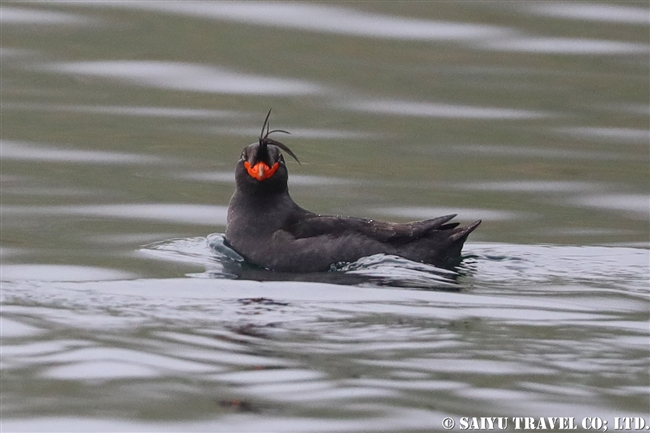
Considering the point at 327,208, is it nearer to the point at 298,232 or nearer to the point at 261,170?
the point at 261,170

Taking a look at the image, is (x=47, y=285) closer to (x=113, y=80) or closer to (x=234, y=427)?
(x=234, y=427)

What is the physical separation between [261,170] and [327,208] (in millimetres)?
1776

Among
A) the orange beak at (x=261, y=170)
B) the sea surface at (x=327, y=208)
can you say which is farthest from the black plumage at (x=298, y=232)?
the sea surface at (x=327, y=208)

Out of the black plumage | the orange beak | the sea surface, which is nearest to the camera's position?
the sea surface

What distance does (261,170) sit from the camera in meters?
9.23

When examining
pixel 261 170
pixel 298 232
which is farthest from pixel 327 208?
pixel 298 232

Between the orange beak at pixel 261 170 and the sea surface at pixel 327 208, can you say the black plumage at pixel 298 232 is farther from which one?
the sea surface at pixel 327 208

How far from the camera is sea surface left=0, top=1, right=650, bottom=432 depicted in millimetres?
5871

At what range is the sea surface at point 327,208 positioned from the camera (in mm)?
5871

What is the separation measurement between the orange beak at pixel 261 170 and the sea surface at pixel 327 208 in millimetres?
571

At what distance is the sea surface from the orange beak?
571mm

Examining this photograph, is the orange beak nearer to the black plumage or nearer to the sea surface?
the black plumage

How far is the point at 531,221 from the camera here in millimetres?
10617

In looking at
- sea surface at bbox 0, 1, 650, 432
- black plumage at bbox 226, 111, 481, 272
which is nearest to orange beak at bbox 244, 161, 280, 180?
black plumage at bbox 226, 111, 481, 272
